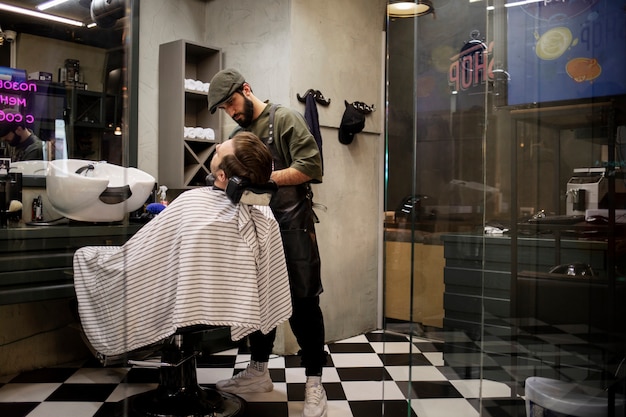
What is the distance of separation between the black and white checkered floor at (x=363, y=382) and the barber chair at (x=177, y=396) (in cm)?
18

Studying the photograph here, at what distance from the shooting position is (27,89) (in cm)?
242

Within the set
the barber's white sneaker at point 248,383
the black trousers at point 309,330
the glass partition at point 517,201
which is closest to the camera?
the glass partition at point 517,201

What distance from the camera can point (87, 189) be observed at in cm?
231

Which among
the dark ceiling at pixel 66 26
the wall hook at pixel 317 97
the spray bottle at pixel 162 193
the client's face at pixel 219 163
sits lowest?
the spray bottle at pixel 162 193

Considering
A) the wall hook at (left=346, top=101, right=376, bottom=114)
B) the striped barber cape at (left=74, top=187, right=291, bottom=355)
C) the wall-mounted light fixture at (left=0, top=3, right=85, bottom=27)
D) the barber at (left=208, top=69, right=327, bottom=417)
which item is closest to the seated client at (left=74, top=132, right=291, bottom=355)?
the striped barber cape at (left=74, top=187, right=291, bottom=355)

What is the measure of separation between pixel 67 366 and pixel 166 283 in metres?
1.39

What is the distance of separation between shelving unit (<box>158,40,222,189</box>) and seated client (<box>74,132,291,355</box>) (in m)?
1.25

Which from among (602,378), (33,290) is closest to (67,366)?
(33,290)

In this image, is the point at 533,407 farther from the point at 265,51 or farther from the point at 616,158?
the point at 265,51

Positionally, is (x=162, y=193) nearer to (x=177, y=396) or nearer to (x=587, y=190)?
(x=177, y=396)

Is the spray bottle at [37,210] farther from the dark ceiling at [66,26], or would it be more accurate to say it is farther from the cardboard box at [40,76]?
the dark ceiling at [66,26]

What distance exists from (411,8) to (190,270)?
5.06 feet

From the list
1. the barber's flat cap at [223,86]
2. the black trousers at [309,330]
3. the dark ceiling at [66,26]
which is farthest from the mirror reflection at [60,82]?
the black trousers at [309,330]

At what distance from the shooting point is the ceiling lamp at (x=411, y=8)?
225 centimetres
